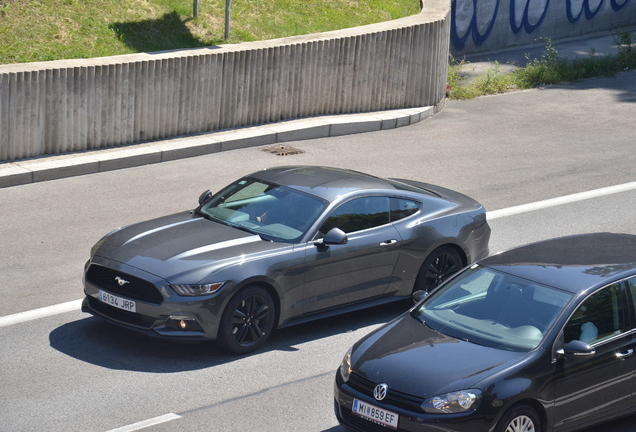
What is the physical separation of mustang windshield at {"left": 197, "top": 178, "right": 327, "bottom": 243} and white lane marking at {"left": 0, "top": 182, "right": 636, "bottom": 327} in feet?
5.60

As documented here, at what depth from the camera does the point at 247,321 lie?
8.52 meters

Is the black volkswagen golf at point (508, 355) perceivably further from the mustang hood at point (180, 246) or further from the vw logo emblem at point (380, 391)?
the mustang hood at point (180, 246)

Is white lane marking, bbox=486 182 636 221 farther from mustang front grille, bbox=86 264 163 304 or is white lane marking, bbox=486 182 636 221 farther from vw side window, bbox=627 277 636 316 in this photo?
mustang front grille, bbox=86 264 163 304

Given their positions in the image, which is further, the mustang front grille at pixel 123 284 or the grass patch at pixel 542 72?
the grass patch at pixel 542 72

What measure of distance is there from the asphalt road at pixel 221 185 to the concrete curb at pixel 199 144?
0.21 m

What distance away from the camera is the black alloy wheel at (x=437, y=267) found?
32.5 feet

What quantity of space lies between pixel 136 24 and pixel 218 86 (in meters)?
2.52

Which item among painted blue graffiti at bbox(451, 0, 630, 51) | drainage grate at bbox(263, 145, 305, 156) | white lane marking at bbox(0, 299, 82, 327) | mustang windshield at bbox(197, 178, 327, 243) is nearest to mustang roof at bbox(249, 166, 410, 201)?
mustang windshield at bbox(197, 178, 327, 243)

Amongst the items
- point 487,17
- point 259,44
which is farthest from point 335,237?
point 487,17

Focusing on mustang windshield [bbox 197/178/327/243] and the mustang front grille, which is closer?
the mustang front grille

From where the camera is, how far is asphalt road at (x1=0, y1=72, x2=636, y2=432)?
7488 mm

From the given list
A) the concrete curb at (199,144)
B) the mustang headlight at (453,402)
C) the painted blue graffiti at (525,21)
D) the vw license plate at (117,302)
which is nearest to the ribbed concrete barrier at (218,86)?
the concrete curb at (199,144)

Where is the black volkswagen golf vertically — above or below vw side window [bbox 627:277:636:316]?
below

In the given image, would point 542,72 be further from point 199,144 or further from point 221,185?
point 221,185
